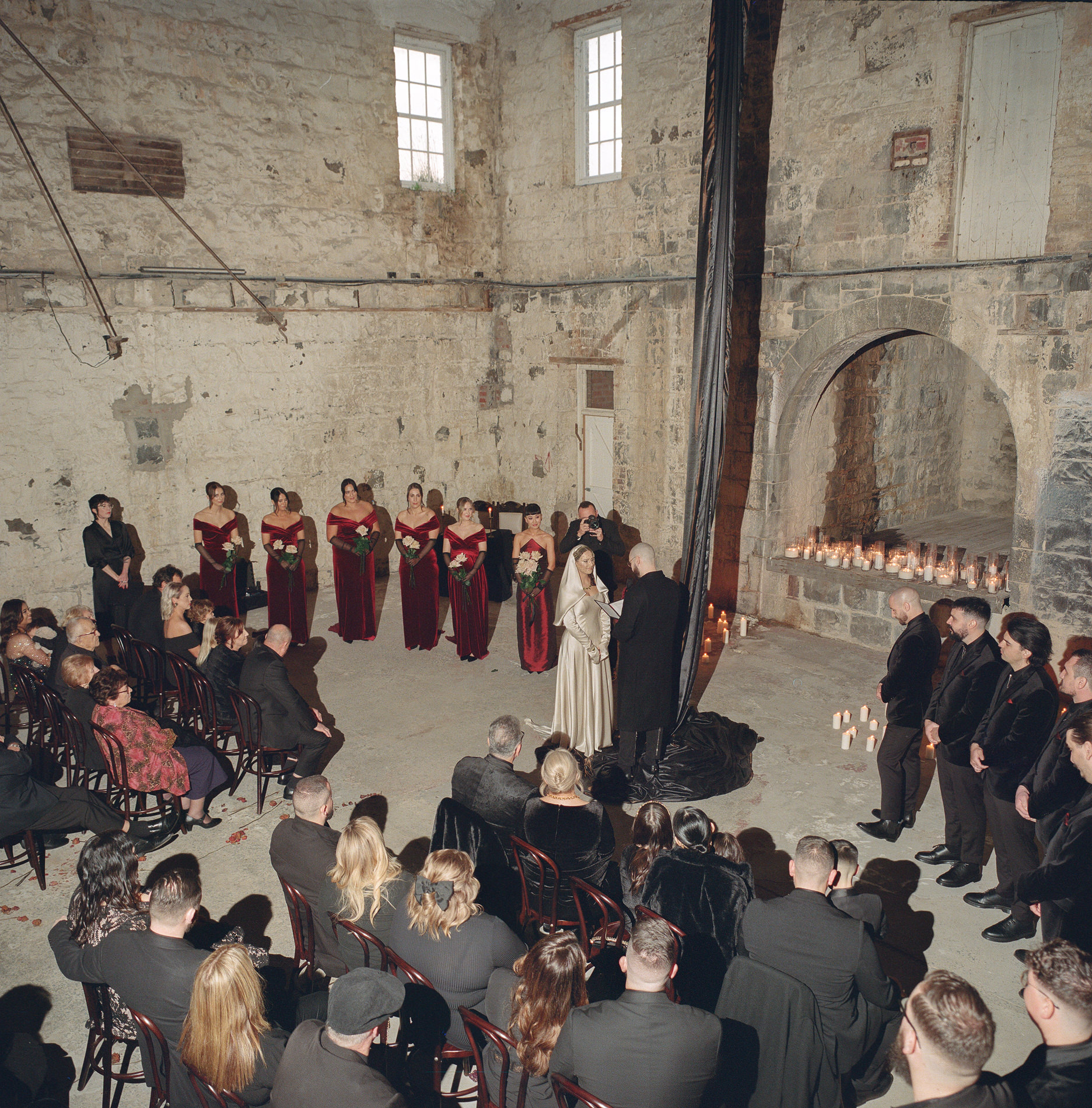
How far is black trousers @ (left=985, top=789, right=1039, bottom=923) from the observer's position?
4992 millimetres

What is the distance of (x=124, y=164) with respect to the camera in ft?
32.0

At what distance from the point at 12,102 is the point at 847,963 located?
Answer: 403 inches

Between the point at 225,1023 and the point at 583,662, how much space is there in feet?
13.7

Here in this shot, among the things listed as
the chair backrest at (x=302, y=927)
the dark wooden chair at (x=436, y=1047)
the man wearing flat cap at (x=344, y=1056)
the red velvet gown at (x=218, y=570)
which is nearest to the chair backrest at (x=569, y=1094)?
the man wearing flat cap at (x=344, y=1056)

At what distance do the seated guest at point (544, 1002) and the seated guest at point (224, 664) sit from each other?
13.0 feet

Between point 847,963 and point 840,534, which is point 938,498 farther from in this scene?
point 847,963

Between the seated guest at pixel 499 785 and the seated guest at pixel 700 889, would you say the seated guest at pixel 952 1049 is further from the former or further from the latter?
the seated guest at pixel 499 785

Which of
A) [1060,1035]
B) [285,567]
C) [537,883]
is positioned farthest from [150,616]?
[1060,1035]

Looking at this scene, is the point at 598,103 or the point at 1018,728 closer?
the point at 1018,728

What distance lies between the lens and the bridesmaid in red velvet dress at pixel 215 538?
32.0ft

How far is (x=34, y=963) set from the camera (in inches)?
191

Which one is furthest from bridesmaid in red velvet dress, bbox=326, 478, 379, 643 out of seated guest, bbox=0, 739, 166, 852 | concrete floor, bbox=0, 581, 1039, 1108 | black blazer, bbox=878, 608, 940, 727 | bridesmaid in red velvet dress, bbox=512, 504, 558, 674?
black blazer, bbox=878, 608, 940, 727

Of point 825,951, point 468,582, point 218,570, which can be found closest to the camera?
point 825,951

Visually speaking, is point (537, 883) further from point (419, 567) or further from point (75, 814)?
point (419, 567)
